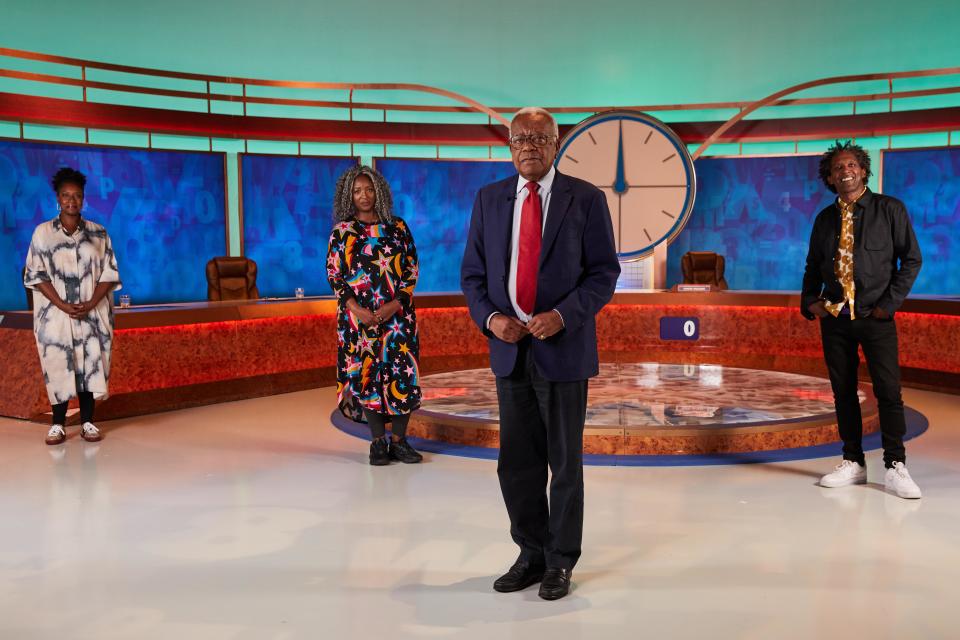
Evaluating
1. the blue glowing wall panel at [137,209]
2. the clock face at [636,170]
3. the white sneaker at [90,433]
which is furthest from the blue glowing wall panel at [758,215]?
the white sneaker at [90,433]

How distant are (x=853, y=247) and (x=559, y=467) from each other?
6.13 feet

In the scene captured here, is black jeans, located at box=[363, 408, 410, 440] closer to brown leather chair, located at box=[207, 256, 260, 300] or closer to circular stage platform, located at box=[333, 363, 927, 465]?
circular stage platform, located at box=[333, 363, 927, 465]

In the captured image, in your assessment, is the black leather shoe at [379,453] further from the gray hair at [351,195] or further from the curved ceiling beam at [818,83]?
the curved ceiling beam at [818,83]

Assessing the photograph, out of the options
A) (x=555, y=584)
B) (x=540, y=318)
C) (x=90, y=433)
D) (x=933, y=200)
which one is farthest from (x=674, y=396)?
(x=933, y=200)

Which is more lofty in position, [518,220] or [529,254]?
[518,220]

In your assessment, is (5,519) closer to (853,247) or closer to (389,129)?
(853,247)

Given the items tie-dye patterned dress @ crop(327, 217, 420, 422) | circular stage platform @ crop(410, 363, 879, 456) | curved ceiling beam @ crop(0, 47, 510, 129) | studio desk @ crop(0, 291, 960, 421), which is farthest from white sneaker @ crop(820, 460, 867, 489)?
curved ceiling beam @ crop(0, 47, 510, 129)

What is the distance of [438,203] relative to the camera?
957 cm

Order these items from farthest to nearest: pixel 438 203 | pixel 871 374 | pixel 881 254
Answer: pixel 438 203
pixel 871 374
pixel 881 254

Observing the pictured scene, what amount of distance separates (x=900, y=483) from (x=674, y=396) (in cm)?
180

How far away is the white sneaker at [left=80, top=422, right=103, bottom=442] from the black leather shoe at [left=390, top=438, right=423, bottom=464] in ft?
5.99

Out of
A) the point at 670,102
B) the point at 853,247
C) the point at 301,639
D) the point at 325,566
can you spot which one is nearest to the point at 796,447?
the point at 853,247

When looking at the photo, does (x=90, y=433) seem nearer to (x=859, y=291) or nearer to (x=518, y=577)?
(x=518, y=577)

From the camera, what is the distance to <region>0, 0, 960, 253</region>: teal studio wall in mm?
9688
